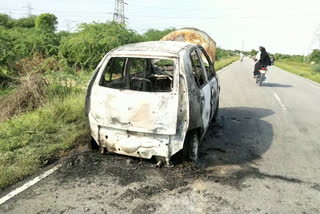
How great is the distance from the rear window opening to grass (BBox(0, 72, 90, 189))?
112cm

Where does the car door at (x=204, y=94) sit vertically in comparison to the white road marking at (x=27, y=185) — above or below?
above

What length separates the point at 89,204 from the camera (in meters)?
3.09

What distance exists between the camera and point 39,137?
4.91 metres

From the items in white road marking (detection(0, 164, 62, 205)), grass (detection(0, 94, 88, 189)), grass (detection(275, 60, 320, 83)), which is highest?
grass (detection(275, 60, 320, 83))

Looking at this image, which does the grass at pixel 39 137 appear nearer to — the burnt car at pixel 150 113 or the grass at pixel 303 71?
the burnt car at pixel 150 113

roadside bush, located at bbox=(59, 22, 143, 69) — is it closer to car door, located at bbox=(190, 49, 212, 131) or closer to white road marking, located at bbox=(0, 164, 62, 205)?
car door, located at bbox=(190, 49, 212, 131)

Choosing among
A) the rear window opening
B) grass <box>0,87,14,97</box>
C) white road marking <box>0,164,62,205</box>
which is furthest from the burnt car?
grass <box>0,87,14,97</box>

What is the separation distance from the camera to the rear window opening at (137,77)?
4883 millimetres

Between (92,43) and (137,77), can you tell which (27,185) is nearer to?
(137,77)

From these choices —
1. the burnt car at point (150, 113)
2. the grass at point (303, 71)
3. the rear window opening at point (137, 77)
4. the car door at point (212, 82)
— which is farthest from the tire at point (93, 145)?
the grass at point (303, 71)

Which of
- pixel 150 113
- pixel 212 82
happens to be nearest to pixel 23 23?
pixel 212 82

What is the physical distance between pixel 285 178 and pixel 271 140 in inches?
68.6

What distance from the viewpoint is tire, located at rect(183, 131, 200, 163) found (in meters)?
4.13

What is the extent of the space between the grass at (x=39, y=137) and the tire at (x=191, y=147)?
1.93 m
